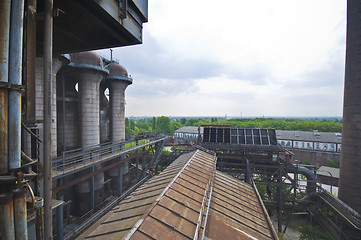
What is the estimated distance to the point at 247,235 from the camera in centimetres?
640

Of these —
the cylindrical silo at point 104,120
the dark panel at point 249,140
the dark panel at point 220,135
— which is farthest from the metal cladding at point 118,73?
the dark panel at point 249,140

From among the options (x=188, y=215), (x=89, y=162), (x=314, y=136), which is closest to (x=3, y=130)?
(x=188, y=215)

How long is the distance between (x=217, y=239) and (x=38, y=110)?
12182 mm

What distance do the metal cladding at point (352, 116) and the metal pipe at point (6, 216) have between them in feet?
73.0

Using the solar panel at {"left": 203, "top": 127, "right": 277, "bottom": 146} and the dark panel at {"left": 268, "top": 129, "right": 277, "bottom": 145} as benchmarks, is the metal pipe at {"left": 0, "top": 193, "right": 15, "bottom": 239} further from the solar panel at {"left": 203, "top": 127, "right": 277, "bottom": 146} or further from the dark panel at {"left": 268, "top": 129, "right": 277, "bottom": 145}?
the dark panel at {"left": 268, "top": 129, "right": 277, "bottom": 145}

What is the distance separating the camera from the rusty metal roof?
4.87 metres

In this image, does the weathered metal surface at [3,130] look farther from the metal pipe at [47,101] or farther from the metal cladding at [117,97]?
the metal cladding at [117,97]

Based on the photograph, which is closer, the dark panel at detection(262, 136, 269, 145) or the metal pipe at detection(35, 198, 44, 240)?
the metal pipe at detection(35, 198, 44, 240)

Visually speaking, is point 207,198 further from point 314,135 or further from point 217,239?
point 314,135

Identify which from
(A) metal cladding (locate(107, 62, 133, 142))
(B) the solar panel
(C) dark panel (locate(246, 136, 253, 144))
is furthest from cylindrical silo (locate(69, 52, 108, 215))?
(C) dark panel (locate(246, 136, 253, 144))

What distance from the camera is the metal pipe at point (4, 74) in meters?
2.58

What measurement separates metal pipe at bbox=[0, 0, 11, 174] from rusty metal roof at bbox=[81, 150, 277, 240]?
3.15 meters

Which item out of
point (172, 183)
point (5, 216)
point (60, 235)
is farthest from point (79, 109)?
point (5, 216)

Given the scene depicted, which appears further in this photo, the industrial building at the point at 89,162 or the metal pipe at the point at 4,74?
the industrial building at the point at 89,162
